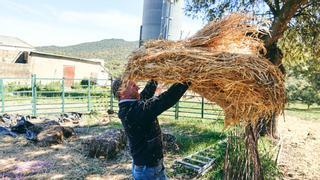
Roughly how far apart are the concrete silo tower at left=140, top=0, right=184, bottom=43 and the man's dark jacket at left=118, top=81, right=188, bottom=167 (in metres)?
12.3

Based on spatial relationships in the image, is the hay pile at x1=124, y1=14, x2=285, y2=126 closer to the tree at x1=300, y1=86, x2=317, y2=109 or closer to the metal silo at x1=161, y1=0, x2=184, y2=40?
the metal silo at x1=161, y1=0, x2=184, y2=40

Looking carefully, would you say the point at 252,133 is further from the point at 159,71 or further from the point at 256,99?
the point at 159,71

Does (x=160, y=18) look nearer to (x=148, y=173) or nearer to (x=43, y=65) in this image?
(x=148, y=173)

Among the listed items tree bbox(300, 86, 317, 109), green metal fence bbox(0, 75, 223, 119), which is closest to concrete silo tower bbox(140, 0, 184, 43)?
green metal fence bbox(0, 75, 223, 119)

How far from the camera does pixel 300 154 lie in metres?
8.36

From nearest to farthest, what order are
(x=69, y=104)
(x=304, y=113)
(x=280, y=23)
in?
(x=280, y=23), (x=69, y=104), (x=304, y=113)

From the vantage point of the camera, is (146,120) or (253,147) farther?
(253,147)

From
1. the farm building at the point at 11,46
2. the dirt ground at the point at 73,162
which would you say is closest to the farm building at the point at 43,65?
the farm building at the point at 11,46

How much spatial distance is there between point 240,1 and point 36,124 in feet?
22.6

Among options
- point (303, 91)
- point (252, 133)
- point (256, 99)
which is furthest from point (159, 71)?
point (303, 91)

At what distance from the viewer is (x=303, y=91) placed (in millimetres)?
24125

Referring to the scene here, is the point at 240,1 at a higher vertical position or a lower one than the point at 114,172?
higher

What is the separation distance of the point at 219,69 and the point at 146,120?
2.67 feet

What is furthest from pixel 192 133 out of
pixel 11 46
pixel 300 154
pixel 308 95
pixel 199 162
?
pixel 11 46
